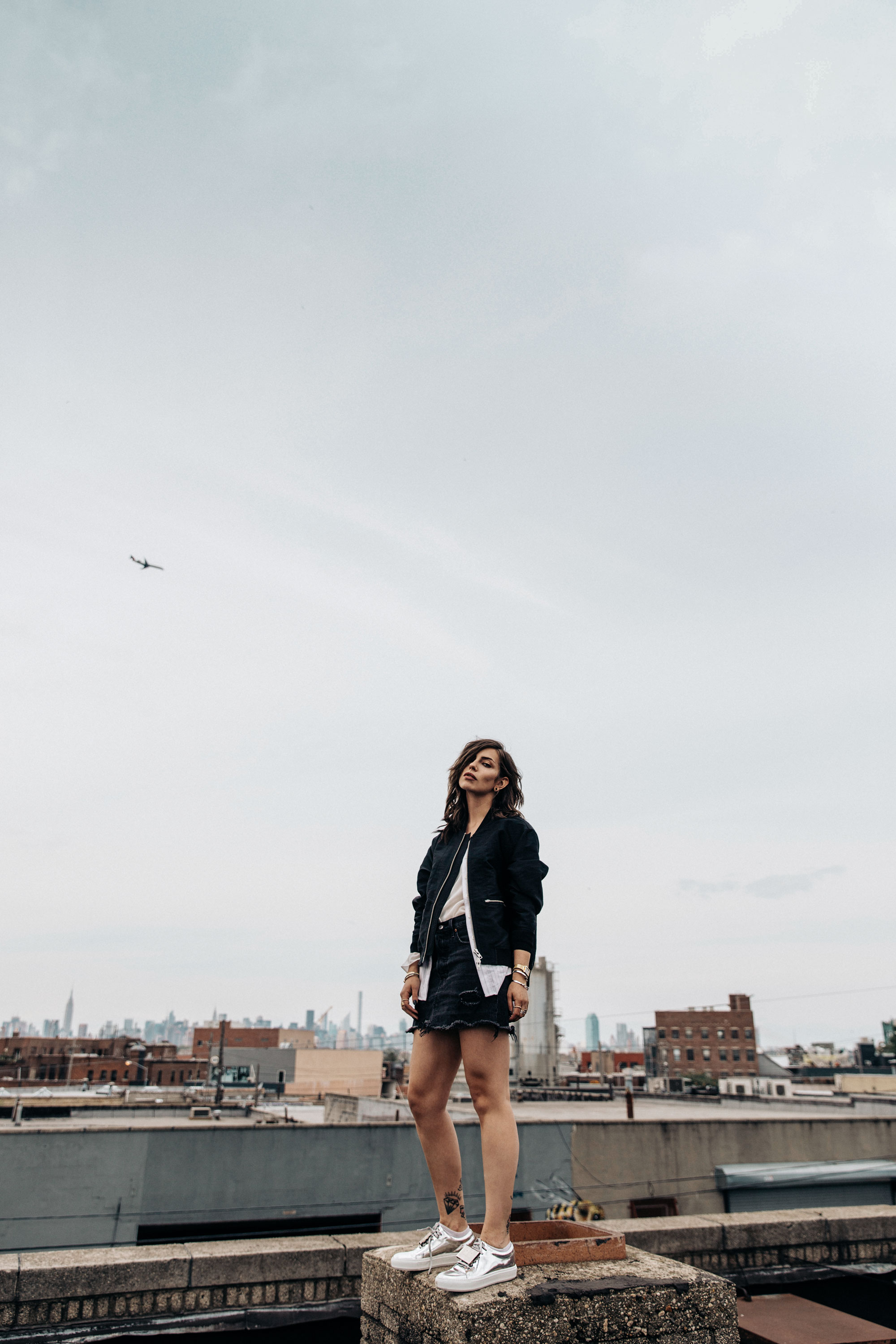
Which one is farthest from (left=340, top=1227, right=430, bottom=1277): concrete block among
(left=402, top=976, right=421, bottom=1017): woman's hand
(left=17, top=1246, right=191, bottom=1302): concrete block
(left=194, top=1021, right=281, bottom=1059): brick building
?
(left=194, top=1021, right=281, bottom=1059): brick building

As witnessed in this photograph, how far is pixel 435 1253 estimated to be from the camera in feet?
10.2

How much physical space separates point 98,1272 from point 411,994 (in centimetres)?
228

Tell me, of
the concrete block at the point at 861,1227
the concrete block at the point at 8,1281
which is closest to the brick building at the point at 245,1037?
the concrete block at the point at 861,1227

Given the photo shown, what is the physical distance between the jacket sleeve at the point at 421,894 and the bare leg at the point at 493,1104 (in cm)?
50

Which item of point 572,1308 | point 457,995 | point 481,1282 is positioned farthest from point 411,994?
point 572,1308

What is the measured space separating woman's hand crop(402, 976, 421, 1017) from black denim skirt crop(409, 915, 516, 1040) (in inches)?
1.8

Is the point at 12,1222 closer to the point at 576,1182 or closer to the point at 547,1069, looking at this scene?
the point at 576,1182

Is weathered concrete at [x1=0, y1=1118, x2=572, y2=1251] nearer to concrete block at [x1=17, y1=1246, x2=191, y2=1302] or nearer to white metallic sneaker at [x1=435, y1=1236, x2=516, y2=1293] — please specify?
concrete block at [x1=17, y1=1246, x2=191, y2=1302]

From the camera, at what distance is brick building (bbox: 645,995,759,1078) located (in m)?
98.0

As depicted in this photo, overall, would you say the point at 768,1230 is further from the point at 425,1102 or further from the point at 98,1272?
the point at 98,1272

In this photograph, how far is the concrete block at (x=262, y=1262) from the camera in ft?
14.1

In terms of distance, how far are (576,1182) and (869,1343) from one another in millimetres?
27279

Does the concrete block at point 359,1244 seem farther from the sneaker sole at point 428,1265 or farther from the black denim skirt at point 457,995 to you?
the black denim skirt at point 457,995

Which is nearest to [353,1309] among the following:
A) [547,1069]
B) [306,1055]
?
[547,1069]
